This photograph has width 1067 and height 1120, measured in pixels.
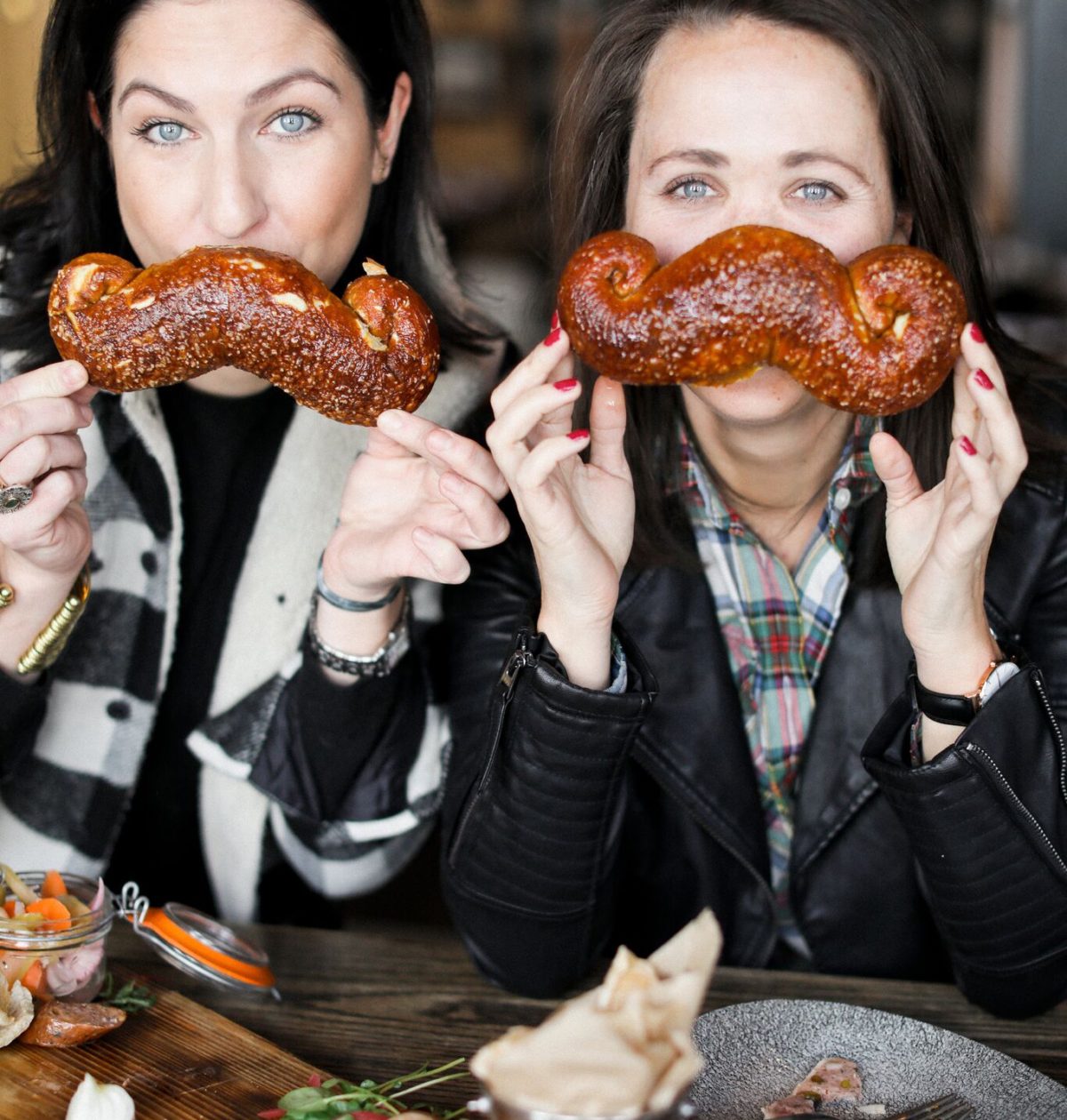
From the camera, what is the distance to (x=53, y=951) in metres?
1.52

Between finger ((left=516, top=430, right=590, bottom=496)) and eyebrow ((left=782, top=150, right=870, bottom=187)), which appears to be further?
eyebrow ((left=782, top=150, right=870, bottom=187))

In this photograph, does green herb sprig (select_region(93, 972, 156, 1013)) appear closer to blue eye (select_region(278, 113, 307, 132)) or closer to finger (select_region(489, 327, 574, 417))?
finger (select_region(489, 327, 574, 417))

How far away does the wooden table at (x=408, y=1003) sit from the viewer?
5.35 ft

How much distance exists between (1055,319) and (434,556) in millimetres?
5724

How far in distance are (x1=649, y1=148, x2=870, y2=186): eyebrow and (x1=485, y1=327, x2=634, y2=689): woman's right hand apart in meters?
0.35

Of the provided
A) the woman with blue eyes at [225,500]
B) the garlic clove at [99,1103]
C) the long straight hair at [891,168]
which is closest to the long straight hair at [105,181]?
the woman with blue eyes at [225,500]

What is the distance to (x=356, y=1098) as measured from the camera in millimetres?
1376

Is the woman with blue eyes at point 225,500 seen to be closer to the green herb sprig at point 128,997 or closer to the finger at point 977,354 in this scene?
the green herb sprig at point 128,997

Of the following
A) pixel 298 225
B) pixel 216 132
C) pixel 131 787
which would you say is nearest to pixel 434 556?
pixel 298 225

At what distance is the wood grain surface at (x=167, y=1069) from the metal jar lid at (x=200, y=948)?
86mm

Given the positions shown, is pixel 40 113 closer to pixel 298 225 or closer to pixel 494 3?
pixel 298 225

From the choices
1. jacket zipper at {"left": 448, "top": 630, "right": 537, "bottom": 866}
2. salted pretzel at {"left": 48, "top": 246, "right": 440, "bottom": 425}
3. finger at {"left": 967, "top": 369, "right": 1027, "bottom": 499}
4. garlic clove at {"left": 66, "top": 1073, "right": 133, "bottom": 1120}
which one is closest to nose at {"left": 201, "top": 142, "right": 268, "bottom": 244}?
salted pretzel at {"left": 48, "top": 246, "right": 440, "bottom": 425}

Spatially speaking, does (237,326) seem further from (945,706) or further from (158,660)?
(945,706)

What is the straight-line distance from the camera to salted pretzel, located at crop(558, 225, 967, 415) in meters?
1.61
